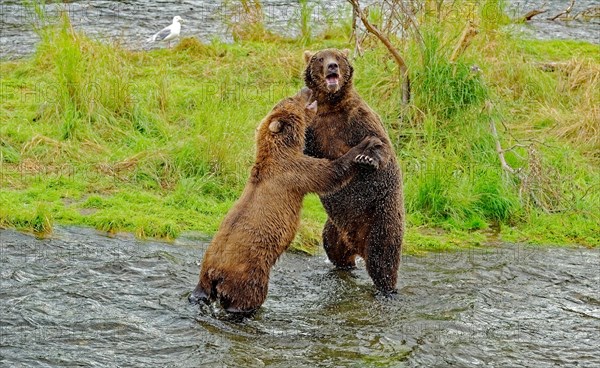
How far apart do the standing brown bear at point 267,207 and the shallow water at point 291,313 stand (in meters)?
0.26

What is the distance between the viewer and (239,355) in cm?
632

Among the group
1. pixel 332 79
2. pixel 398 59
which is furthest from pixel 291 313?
pixel 398 59

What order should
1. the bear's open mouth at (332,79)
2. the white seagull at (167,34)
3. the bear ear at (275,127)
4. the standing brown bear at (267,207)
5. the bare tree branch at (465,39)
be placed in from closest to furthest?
1. the standing brown bear at (267,207)
2. the bear ear at (275,127)
3. the bear's open mouth at (332,79)
4. the bare tree branch at (465,39)
5. the white seagull at (167,34)

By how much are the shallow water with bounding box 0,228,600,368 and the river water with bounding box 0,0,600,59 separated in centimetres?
654

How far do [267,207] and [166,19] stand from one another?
10.6 meters

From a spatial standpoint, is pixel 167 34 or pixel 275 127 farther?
pixel 167 34

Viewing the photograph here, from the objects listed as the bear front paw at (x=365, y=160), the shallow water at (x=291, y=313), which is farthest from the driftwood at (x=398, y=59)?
the bear front paw at (x=365, y=160)

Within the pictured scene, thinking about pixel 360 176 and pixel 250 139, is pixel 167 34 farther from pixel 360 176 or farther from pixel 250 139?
pixel 360 176

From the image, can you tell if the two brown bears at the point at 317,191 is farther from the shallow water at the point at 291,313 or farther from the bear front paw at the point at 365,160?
A: the shallow water at the point at 291,313

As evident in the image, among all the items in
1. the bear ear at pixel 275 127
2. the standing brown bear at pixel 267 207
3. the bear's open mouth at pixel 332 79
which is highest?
the bear's open mouth at pixel 332 79

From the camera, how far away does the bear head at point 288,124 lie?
23.0 feet

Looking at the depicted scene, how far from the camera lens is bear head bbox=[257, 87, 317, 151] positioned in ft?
23.0

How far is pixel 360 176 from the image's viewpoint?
7508 millimetres

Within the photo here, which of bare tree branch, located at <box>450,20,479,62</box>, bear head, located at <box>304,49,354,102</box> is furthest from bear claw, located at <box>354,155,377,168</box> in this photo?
bare tree branch, located at <box>450,20,479,62</box>
